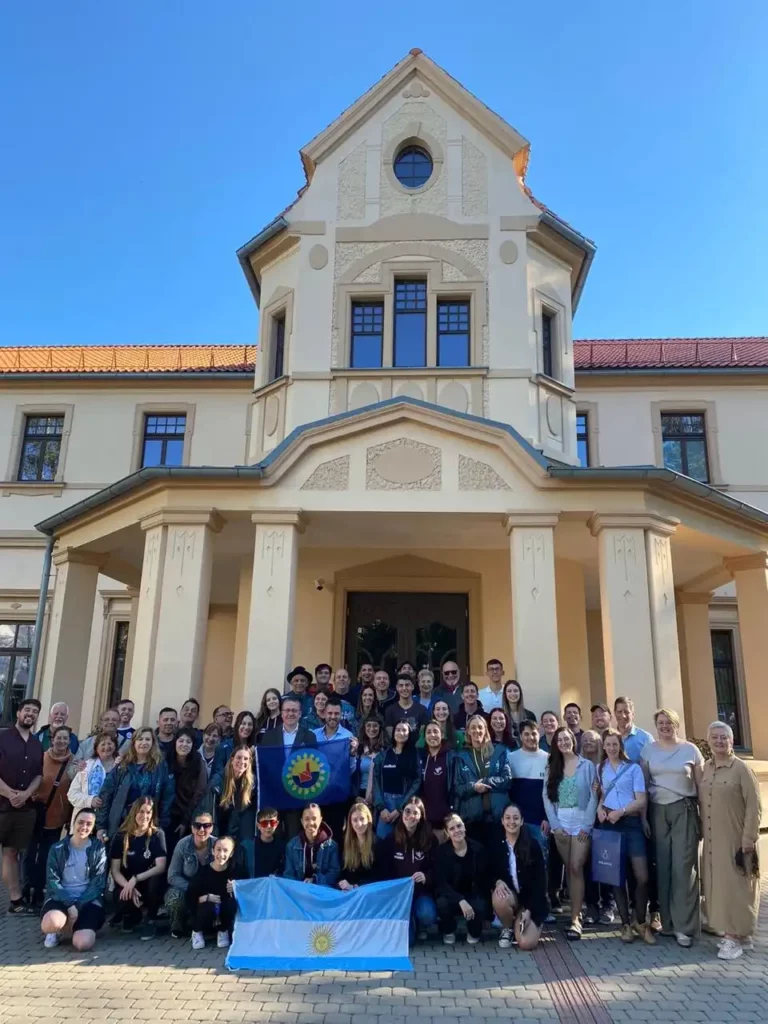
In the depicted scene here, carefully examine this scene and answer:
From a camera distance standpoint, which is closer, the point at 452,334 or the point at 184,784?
the point at 184,784

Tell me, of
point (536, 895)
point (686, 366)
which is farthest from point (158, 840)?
point (686, 366)

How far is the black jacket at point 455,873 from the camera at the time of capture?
5781 mm

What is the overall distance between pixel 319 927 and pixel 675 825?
2.84 m

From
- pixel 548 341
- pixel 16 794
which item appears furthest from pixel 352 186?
pixel 16 794

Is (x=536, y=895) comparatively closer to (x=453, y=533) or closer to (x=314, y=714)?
(x=314, y=714)

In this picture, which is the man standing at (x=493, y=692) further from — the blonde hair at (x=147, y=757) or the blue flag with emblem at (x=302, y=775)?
the blonde hair at (x=147, y=757)

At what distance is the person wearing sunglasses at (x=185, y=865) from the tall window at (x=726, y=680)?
42.4 feet

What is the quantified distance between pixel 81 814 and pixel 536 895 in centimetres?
349

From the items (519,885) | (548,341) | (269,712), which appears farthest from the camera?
(548,341)

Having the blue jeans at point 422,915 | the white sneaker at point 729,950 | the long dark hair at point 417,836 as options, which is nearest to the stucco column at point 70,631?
the long dark hair at point 417,836

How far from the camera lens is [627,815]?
6.01 m

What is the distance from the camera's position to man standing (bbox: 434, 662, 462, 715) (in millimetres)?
7633

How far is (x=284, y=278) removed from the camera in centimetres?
1288

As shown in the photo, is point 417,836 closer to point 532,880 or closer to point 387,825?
point 387,825
